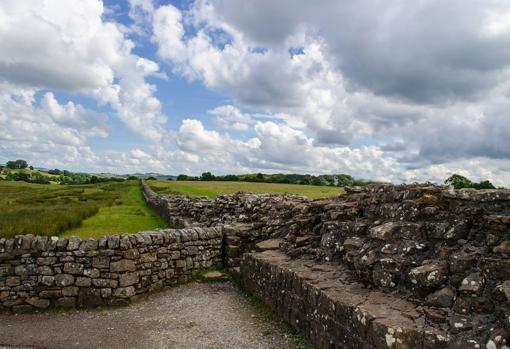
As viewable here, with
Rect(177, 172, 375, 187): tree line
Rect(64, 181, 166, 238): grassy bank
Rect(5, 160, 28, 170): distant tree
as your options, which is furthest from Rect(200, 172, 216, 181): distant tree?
Rect(5, 160, 28, 170): distant tree

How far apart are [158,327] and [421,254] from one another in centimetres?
550

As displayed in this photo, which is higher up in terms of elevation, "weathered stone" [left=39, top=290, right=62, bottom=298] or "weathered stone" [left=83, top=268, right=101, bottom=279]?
"weathered stone" [left=83, top=268, right=101, bottom=279]

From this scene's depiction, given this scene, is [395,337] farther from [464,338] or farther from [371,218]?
[371,218]

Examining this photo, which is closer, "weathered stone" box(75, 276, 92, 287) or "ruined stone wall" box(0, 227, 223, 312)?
"ruined stone wall" box(0, 227, 223, 312)

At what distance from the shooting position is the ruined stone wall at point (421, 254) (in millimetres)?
5039

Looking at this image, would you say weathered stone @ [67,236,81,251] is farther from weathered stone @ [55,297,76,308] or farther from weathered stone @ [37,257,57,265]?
weathered stone @ [55,297,76,308]

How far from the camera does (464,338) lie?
474 centimetres

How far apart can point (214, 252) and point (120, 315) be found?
13.0 feet

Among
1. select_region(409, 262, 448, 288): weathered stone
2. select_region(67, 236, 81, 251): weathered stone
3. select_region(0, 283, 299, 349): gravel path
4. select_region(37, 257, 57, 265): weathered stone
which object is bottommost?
select_region(0, 283, 299, 349): gravel path

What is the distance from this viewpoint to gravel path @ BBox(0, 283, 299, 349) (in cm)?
771

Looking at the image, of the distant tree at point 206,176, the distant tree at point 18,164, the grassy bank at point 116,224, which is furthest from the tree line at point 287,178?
the distant tree at point 18,164

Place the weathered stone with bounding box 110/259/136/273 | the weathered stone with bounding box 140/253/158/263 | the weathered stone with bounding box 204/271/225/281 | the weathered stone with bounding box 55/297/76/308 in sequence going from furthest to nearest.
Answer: the weathered stone with bounding box 204/271/225/281 < the weathered stone with bounding box 140/253/158/263 < the weathered stone with bounding box 110/259/136/273 < the weathered stone with bounding box 55/297/76/308

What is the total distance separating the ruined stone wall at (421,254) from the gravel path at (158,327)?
2.45 feet

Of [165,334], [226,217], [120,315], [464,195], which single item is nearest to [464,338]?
[464,195]
